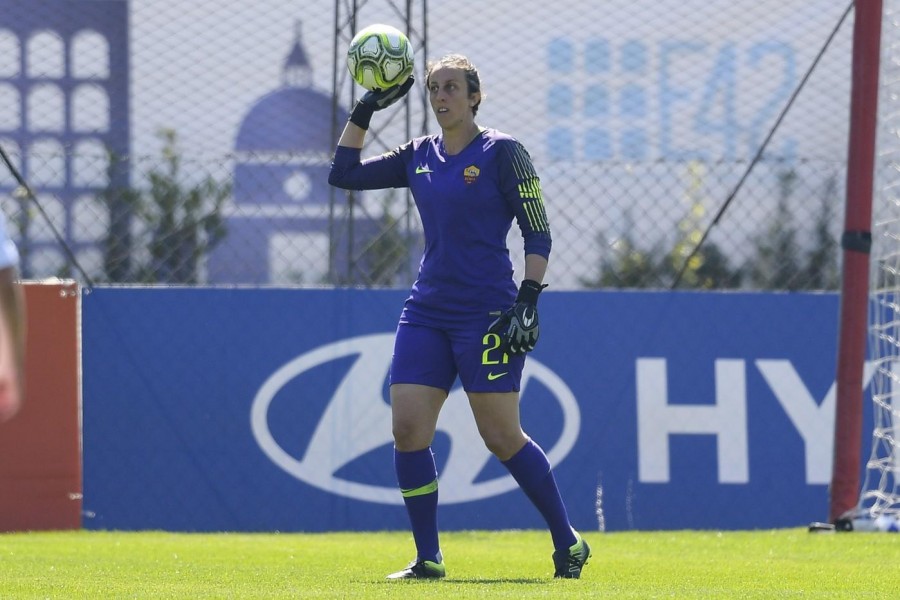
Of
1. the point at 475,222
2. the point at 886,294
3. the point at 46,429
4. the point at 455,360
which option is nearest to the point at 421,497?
the point at 455,360

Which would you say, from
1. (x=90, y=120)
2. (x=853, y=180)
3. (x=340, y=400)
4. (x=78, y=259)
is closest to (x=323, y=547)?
(x=340, y=400)

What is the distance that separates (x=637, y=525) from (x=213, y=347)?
9.39ft

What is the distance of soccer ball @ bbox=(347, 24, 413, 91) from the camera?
21.3 ft

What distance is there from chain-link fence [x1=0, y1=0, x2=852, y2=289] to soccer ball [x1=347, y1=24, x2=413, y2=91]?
346cm

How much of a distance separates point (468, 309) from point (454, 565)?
A: 1.52m

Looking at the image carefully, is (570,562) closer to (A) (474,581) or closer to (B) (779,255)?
(A) (474,581)

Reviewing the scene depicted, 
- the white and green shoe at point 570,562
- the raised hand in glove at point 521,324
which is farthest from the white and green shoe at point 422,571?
the raised hand in glove at point 521,324

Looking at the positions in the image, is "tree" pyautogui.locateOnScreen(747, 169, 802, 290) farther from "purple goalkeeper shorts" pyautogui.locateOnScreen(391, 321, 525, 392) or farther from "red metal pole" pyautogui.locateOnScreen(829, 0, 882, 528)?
"purple goalkeeper shorts" pyautogui.locateOnScreen(391, 321, 525, 392)

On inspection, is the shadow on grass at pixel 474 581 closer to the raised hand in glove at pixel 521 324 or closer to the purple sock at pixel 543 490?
the purple sock at pixel 543 490

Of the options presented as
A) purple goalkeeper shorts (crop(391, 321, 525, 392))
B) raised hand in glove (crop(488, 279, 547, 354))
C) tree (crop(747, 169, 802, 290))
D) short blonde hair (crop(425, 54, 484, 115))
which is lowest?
purple goalkeeper shorts (crop(391, 321, 525, 392))

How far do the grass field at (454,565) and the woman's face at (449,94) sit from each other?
182 centimetres

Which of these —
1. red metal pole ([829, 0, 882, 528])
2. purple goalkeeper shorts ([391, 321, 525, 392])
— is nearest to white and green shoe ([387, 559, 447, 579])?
purple goalkeeper shorts ([391, 321, 525, 392])

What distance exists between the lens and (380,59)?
6.48 metres

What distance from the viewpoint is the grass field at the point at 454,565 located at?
561 cm
